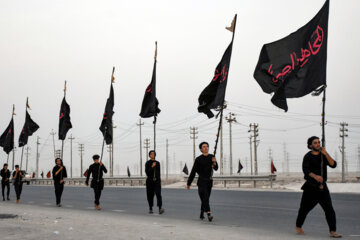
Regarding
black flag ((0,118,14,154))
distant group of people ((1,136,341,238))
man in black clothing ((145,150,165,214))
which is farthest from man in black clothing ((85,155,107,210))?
black flag ((0,118,14,154))

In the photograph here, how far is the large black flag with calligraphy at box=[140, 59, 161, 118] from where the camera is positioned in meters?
14.8

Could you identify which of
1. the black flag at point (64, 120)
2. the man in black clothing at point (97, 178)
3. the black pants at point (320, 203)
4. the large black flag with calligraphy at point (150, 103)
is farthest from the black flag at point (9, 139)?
the black pants at point (320, 203)

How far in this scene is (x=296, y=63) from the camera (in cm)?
962

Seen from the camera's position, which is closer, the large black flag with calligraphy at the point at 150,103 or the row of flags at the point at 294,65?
Result: the row of flags at the point at 294,65

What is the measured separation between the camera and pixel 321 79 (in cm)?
905

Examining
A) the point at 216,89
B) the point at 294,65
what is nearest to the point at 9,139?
the point at 216,89

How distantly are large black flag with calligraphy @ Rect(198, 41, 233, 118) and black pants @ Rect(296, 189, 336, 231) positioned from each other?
424cm

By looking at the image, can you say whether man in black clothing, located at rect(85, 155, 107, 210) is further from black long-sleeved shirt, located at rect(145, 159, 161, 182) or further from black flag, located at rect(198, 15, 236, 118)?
black flag, located at rect(198, 15, 236, 118)

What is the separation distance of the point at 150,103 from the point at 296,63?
6.38m

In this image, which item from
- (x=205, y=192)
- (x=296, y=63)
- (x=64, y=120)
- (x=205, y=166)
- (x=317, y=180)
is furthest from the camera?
(x=64, y=120)

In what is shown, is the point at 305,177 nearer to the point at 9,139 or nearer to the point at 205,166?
the point at 205,166

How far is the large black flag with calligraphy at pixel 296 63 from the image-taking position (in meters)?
9.20

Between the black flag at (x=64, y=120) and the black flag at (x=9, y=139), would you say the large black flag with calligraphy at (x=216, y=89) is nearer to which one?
the black flag at (x=64, y=120)

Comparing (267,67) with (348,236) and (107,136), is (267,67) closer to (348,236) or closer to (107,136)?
(348,236)
